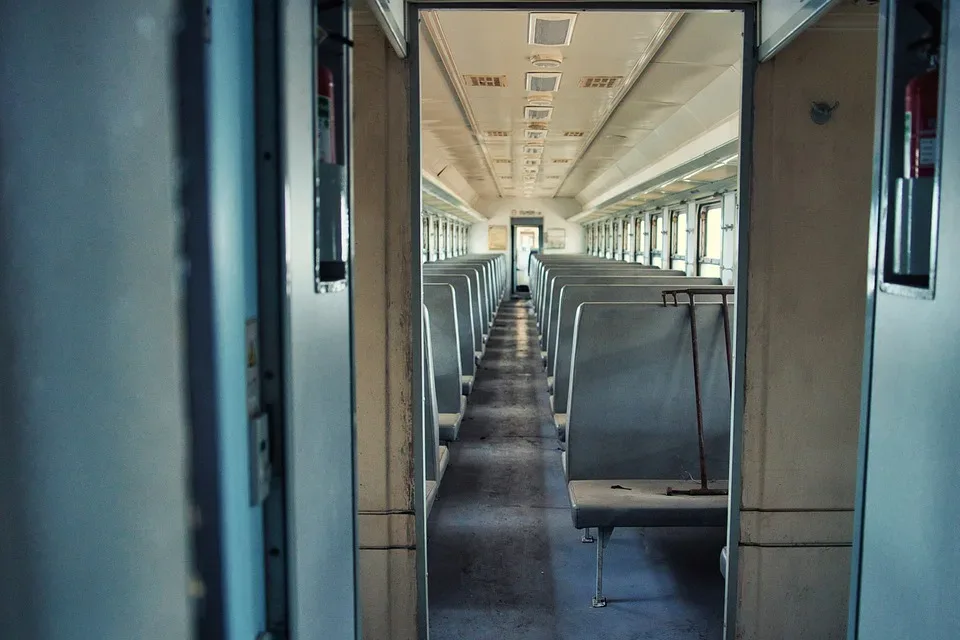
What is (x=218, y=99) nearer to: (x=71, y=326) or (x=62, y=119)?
(x=62, y=119)

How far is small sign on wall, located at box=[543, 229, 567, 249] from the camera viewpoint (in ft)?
65.1

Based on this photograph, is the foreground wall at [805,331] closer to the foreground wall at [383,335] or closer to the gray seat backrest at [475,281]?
the foreground wall at [383,335]

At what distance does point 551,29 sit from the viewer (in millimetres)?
3736

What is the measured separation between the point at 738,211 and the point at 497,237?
56.9 feet

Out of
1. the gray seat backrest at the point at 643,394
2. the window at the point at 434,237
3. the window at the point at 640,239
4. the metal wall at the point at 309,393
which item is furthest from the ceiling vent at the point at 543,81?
the window at the point at 434,237

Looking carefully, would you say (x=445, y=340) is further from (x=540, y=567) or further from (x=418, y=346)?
(x=418, y=346)

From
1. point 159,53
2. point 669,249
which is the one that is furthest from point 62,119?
point 669,249

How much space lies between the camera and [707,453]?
3.49 metres

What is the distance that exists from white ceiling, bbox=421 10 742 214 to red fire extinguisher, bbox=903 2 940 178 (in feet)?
6.76

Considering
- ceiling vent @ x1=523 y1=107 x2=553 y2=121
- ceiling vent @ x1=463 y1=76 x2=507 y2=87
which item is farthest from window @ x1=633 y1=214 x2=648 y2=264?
ceiling vent @ x1=463 y1=76 x2=507 y2=87

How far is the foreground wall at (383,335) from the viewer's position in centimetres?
244

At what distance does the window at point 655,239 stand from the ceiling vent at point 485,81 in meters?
6.67

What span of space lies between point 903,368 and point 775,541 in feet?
4.84

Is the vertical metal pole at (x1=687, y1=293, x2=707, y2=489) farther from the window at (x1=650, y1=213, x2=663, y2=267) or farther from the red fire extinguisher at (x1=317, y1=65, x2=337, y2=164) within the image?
the window at (x1=650, y1=213, x2=663, y2=267)
